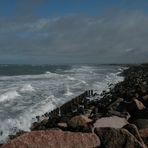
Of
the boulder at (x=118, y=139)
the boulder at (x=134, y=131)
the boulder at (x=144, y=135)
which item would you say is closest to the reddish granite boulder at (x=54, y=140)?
the boulder at (x=118, y=139)

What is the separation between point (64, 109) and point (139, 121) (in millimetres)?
8086

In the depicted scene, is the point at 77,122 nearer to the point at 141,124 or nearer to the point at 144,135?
the point at 141,124

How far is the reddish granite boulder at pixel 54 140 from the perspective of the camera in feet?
19.2

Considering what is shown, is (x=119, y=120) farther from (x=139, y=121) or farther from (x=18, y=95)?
(x=18, y=95)

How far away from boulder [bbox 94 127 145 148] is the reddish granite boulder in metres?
0.13

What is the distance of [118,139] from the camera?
6172 millimetres

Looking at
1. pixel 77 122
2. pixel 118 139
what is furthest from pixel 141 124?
pixel 118 139

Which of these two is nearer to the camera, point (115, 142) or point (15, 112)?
point (115, 142)

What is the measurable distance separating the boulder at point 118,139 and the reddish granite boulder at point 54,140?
0.13 meters

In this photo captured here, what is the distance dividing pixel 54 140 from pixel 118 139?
3.47 feet

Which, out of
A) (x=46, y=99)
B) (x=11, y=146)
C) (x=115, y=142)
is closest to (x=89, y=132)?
(x=115, y=142)

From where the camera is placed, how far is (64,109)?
1667cm

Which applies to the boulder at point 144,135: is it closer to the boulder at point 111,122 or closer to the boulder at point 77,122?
the boulder at point 111,122

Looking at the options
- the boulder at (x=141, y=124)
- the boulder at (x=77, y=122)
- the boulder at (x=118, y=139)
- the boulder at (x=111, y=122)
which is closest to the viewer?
the boulder at (x=118, y=139)
